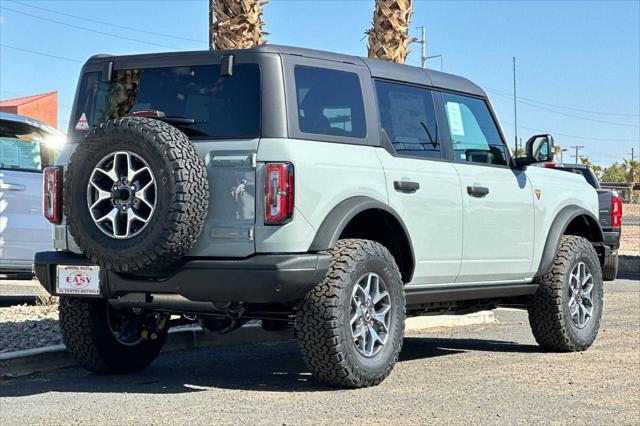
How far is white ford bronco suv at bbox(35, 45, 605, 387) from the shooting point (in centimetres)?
631

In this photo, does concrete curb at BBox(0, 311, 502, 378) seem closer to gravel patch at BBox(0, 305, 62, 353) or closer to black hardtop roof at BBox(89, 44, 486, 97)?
gravel patch at BBox(0, 305, 62, 353)

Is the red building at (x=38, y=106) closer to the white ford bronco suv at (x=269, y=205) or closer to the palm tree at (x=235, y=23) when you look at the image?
the palm tree at (x=235, y=23)

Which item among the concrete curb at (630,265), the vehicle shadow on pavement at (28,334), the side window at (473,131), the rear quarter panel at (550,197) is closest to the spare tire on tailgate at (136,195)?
the vehicle shadow on pavement at (28,334)

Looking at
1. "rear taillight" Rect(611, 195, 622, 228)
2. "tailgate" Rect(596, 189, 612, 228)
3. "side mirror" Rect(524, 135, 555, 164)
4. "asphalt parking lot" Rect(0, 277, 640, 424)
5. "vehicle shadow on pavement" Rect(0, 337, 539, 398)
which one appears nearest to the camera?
"asphalt parking lot" Rect(0, 277, 640, 424)

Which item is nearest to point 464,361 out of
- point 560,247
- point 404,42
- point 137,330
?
point 560,247

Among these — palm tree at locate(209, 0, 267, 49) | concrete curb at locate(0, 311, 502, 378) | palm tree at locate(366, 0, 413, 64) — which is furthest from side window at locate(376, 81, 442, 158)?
palm tree at locate(366, 0, 413, 64)

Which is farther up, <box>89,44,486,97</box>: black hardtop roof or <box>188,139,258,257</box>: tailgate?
<box>89,44,486,97</box>: black hardtop roof

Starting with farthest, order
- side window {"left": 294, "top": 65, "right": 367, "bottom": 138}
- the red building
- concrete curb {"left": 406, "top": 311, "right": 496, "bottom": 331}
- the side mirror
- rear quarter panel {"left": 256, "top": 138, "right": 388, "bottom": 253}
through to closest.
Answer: the red building → concrete curb {"left": 406, "top": 311, "right": 496, "bottom": 331} → the side mirror → side window {"left": 294, "top": 65, "right": 367, "bottom": 138} → rear quarter panel {"left": 256, "top": 138, "right": 388, "bottom": 253}

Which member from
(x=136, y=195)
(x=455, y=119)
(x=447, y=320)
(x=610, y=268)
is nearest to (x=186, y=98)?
(x=136, y=195)

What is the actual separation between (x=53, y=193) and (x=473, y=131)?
317 centimetres

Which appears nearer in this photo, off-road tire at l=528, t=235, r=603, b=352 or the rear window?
the rear window

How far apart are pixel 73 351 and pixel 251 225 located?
182 cm

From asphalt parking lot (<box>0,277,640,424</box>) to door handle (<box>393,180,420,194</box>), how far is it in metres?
1.25

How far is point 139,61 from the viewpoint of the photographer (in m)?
7.11
